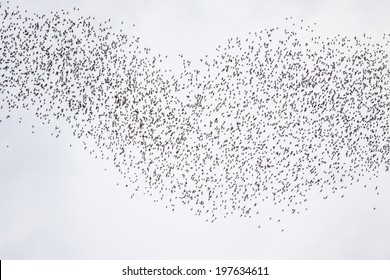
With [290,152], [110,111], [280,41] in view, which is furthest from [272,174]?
[110,111]

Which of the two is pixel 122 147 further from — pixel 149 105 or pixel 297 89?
pixel 297 89

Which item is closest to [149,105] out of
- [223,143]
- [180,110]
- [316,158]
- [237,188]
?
[180,110]

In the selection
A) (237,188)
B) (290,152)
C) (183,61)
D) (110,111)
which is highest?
(183,61)

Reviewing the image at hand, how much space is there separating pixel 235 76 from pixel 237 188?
5600 millimetres

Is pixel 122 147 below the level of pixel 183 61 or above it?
below

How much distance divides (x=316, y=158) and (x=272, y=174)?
2.34 meters

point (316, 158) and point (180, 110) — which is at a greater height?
point (180, 110)

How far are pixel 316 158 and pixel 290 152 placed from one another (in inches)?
52.1

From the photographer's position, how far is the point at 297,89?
24.8 m

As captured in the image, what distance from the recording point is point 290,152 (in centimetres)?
2470

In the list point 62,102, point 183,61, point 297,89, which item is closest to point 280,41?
point 297,89

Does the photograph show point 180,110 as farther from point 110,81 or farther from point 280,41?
point 280,41

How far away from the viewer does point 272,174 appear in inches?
969

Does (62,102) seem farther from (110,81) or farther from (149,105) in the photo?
(149,105)
